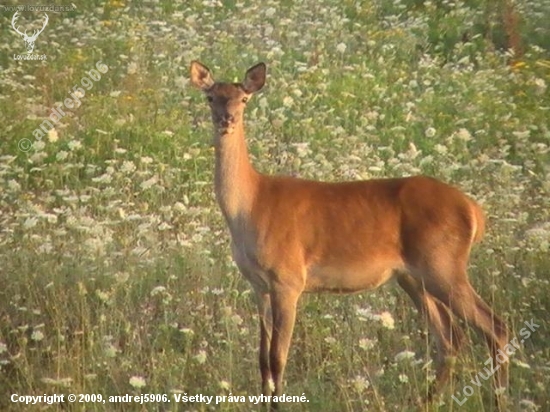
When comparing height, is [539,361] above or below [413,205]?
below

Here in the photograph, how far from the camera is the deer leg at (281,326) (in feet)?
24.9

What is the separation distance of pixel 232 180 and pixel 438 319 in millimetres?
1415

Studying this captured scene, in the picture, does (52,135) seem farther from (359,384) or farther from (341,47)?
(359,384)

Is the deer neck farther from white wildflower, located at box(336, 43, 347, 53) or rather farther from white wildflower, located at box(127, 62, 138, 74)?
white wildflower, located at box(336, 43, 347, 53)

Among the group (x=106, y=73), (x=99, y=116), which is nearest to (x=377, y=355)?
(x=99, y=116)

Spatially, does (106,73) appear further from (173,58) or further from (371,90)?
(371,90)

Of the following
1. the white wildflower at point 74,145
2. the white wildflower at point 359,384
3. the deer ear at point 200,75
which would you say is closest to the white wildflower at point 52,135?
the white wildflower at point 74,145

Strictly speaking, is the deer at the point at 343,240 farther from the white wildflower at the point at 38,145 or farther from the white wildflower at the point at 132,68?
the white wildflower at the point at 132,68

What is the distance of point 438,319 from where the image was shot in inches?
320

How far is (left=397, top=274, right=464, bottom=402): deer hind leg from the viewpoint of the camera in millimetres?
8008

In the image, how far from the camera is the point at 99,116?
514 inches

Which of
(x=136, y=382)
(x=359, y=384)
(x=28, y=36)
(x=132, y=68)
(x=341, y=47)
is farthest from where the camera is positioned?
(x=28, y=36)

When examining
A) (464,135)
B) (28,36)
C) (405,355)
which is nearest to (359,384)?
(405,355)

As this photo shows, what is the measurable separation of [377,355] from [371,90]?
6.10 meters
